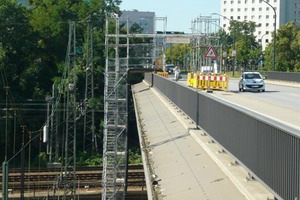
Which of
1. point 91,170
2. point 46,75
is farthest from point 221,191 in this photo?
point 46,75

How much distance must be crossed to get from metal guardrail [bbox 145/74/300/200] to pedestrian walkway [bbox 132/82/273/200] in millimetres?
287

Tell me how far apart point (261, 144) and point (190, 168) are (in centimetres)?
448

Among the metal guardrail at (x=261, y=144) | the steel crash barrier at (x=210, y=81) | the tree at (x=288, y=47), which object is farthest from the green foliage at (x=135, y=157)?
the tree at (x=288, y=47)

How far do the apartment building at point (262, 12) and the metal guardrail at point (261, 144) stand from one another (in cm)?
14846

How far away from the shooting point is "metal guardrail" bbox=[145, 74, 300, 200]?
7.66 meters

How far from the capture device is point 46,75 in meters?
57.9

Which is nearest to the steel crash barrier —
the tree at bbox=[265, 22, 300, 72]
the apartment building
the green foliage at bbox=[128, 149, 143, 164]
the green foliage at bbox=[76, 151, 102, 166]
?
the green foliage at bbox=[128, 149, 143, 164]

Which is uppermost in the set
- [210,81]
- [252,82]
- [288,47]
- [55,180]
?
[288,47]

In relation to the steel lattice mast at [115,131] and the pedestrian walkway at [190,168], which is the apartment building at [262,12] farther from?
the pedestrian walkway at [190,168]

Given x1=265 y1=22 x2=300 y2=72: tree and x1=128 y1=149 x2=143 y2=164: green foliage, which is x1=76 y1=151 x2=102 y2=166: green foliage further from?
x1=265 y1=22 x2=300 y2=72: tree

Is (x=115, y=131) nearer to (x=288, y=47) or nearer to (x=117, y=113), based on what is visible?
(x=117, y=113)

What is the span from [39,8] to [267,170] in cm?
6077

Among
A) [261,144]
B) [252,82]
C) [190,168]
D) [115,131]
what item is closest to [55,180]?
[115,131]

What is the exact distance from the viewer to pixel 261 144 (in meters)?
9.24
